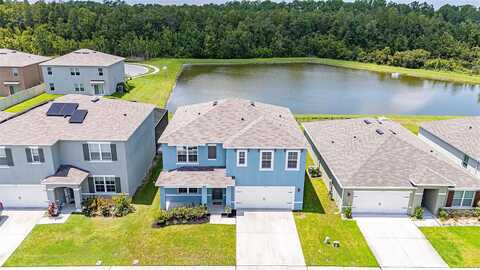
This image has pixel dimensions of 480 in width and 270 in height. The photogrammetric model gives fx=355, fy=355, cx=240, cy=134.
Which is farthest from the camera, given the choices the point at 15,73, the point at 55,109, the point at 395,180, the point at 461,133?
the point at 15,73

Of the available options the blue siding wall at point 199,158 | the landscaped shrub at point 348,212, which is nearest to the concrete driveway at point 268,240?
the landscaped shrub at point 348,212

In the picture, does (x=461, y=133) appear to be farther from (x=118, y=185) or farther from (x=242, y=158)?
(x=118, y=185)

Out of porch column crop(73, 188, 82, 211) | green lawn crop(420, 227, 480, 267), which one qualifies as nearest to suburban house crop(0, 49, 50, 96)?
porch column crop(73, 188, 82, 211)

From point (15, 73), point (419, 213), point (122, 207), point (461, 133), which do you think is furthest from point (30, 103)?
point (461, 133)

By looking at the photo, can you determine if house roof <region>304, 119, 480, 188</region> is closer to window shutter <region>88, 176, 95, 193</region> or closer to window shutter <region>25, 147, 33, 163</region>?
window shutter <region>88, 176, 95, 193</region>

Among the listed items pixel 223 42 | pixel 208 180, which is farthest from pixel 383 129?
pixel 223 42

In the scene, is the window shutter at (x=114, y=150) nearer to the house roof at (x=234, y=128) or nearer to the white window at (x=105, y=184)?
the white window at (x=105, y=184)
